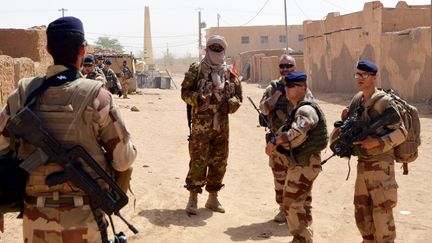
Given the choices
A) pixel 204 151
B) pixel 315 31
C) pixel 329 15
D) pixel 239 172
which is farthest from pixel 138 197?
pixel 315 31

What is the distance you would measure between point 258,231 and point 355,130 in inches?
66.4

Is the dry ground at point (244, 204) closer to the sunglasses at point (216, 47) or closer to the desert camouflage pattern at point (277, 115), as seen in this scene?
the desert camouflage pattern at point (277, 115)

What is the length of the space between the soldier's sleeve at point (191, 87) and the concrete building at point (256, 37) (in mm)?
55389

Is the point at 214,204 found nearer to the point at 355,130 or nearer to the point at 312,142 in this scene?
the point at 312,142

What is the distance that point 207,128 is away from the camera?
5.85 m

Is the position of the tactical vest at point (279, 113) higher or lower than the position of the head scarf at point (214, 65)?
lower

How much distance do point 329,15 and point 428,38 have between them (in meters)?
7.90

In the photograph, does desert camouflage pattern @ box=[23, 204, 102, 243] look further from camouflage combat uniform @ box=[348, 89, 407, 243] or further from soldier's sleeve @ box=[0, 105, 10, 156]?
camouflage combat uniform @ box=[348, 89, 407, 243]

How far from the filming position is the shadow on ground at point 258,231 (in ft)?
17.5

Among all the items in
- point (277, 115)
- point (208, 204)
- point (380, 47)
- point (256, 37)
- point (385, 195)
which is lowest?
point (208, 204)

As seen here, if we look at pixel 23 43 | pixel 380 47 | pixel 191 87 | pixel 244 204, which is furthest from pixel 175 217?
pixel 380 47

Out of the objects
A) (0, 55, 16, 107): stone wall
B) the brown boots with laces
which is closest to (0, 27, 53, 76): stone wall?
(0, 55, 16, 107): stone wall

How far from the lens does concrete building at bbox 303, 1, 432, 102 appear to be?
16406 mm

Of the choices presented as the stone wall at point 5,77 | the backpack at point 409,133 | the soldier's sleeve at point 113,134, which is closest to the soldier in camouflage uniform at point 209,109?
the backpack at point 409,133
